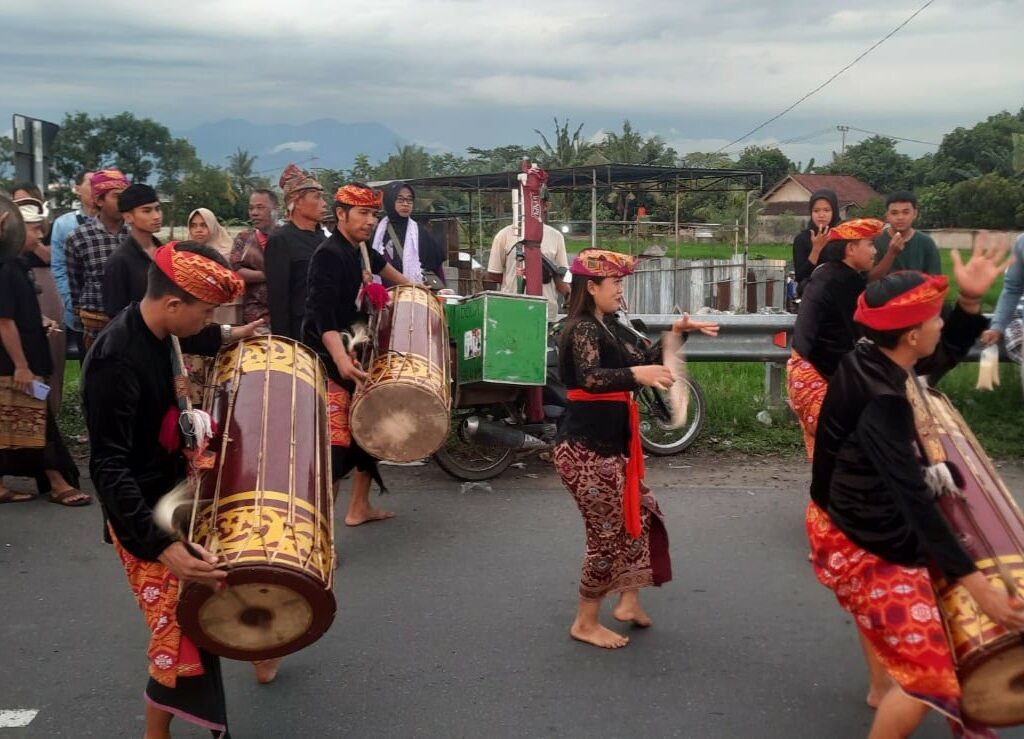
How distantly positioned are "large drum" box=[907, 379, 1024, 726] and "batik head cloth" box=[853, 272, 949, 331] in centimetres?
28

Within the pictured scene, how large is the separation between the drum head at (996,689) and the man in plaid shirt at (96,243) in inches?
206

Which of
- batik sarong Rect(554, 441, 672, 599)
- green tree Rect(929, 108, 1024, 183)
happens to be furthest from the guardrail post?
green tree Rect(929, 108, 1024, 183)

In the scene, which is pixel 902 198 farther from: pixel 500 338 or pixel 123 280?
pixel 123 280

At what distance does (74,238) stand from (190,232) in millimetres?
884

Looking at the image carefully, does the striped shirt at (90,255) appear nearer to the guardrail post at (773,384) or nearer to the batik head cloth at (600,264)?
the batik head cloth at (600,264)

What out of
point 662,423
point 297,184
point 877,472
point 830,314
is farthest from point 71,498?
point 877,472

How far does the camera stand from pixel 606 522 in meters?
4.11

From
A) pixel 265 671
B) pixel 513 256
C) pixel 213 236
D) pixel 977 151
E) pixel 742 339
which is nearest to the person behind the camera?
pixel 265 671

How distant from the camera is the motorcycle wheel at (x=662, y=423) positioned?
688 centimetres

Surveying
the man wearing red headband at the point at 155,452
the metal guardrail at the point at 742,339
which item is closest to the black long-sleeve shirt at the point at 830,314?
the metal guardrail at the point at 742,339

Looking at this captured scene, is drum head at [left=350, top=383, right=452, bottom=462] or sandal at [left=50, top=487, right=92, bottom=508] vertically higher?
drum head at [left=350, top=383, right=452, bottom=462]

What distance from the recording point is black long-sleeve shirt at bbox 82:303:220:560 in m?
2.78

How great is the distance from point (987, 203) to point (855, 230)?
3477 cm

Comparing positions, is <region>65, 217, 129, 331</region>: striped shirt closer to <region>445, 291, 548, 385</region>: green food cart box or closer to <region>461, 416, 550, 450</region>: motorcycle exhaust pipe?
<region>445, 291, 548, 385</region>: green food cart box
